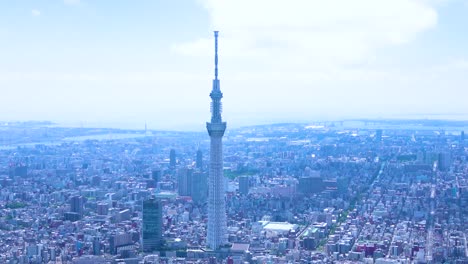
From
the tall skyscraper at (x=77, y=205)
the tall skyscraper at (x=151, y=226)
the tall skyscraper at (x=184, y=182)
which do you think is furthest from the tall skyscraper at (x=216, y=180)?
the tall skyscraper at (x=184, y=182)

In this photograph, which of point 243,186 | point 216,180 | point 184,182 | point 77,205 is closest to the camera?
point 216,180

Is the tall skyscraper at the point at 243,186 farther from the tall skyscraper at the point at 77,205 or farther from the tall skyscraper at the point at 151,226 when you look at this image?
the tall skyscraper at the point at 151,226

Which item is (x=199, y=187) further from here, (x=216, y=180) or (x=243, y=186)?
(x=216, y=180)

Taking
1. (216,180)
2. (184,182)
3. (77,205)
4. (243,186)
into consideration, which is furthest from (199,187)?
(216,180)

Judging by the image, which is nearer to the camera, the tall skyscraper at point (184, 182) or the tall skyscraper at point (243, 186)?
the tall skyscraper at point (184, 182)

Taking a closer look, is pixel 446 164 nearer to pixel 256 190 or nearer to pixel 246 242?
pixel 256 190

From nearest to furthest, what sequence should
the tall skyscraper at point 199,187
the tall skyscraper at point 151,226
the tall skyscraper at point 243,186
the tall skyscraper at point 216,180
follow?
the tall skyscraper at point 151,226 → the tall skyscraper at point 216,180 → the tall skyscraper at point 199,187 → the tall skyscraper at point 243,186
